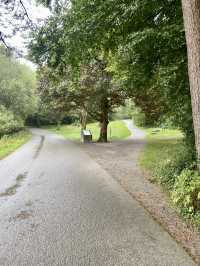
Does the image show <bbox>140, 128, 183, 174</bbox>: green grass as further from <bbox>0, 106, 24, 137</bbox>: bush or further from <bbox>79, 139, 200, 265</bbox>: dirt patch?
<bbox>0, 106, 24, 137</bbox>: bush

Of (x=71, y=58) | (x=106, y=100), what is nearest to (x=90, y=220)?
(x=71, y=58)

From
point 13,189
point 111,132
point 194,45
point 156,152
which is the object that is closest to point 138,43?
point 194,45

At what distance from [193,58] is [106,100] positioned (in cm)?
1612

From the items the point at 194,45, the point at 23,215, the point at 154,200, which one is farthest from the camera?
the point at 154,200

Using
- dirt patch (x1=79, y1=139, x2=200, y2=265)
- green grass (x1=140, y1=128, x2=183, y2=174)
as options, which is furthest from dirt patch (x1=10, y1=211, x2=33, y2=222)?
green grass (x1=140, y1=128, x2=183, y2=174)

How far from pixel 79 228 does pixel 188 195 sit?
2.05 meters

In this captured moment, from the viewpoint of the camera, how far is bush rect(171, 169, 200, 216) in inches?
206

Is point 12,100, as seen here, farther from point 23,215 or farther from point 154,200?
point 154,200

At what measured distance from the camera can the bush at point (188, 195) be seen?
523 cm

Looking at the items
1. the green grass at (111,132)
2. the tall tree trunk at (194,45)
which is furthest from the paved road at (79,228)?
the green grass at (111,132)

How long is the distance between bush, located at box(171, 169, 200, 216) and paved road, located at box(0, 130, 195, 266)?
27.2 inches

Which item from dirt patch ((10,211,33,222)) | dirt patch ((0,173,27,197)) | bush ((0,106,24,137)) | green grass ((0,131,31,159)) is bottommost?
dirt patch ((10,211,33,222))

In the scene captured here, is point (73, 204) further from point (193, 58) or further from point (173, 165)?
point (193, 58)

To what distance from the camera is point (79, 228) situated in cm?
483
